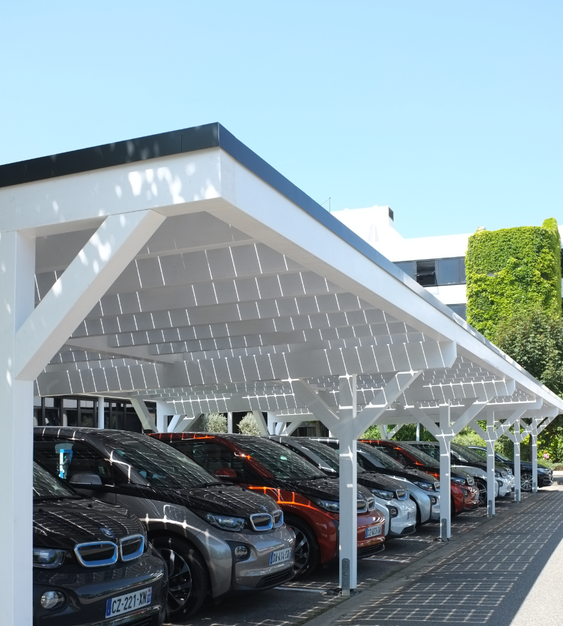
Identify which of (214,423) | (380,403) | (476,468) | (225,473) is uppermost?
(380,403)

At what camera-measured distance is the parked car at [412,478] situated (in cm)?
1484

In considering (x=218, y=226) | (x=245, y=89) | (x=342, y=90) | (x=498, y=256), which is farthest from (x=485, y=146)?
(x=498, y=256)

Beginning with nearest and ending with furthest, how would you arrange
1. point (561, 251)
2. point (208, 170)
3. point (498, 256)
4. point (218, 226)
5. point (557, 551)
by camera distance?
1. point (208, 170)
2. point (218, 226)
3. point (557, 551)
4. point (498, 256)
5. point (561, 251)

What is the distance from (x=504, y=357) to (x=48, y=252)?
9583 mm

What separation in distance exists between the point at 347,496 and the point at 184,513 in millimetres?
2391

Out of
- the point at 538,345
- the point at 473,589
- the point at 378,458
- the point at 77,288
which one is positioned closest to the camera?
the point at 77,288

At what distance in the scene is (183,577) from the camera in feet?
25.3

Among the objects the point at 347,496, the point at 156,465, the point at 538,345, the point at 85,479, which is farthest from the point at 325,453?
the point at 538,345

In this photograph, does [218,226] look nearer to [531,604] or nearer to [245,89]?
[531,604]

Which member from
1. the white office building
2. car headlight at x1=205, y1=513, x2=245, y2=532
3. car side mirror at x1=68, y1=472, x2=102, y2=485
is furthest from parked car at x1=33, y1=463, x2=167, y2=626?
the white office building

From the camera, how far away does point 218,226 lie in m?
5.66

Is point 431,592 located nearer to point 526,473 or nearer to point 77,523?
point 77,523

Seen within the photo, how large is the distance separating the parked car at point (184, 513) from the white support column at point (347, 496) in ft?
3.24

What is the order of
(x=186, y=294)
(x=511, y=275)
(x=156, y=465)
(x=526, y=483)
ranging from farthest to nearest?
1. (x=511, y=275)
2. (x=526, y=483)
3. (x=156, y=465)
4. (x=186, y=294)
